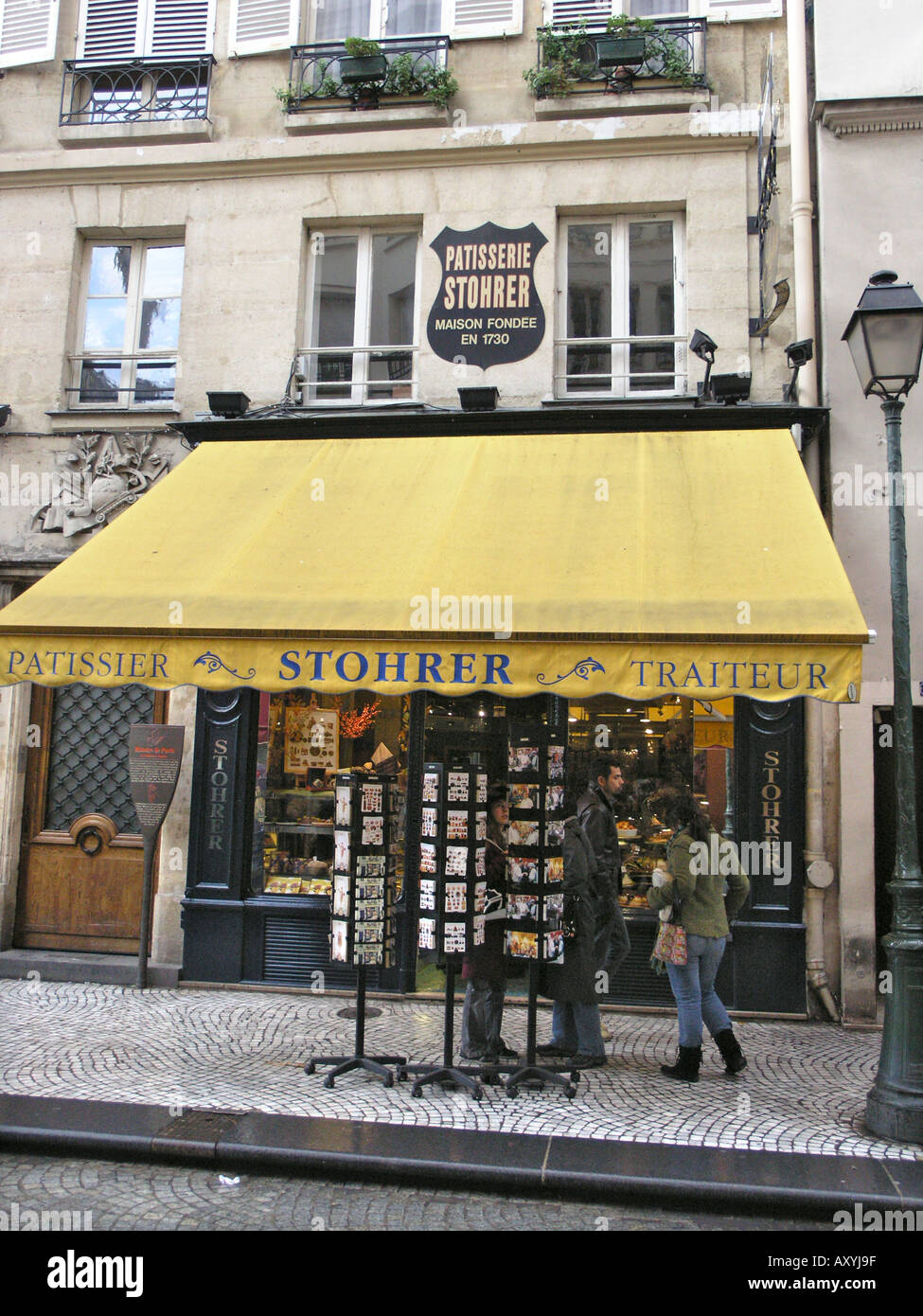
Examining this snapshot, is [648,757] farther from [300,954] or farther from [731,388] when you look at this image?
[300,954]

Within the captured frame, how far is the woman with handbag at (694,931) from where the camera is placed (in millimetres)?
5730

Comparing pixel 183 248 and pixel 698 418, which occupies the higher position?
pixel 183 248

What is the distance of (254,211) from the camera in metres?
8.66

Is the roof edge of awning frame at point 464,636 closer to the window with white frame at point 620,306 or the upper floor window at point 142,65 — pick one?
the window with white frame at point 620,306

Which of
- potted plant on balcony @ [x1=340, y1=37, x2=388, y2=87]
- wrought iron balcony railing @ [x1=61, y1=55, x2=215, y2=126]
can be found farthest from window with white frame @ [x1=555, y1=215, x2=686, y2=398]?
wrought iron balcony railing @ [x1=61, y1=55, x2=215, y2=126]

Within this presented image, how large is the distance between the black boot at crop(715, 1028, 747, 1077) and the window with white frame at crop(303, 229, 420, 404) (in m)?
6.00

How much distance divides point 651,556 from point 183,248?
20.2 ft

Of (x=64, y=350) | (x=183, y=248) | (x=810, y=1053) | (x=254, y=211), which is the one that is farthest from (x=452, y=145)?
(x=810, y=1053)

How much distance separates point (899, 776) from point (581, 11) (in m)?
7.55

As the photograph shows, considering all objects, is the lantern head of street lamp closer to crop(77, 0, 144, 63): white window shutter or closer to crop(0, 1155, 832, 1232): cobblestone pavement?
crop(0, 1155, 832, 1232): cobblestone pavement

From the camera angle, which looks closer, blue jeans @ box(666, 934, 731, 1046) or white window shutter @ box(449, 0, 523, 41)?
blue jeans @ box(666, 934, 731, 1046)

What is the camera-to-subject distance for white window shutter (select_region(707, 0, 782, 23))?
8.09 m

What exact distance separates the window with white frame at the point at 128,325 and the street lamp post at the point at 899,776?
631cm
